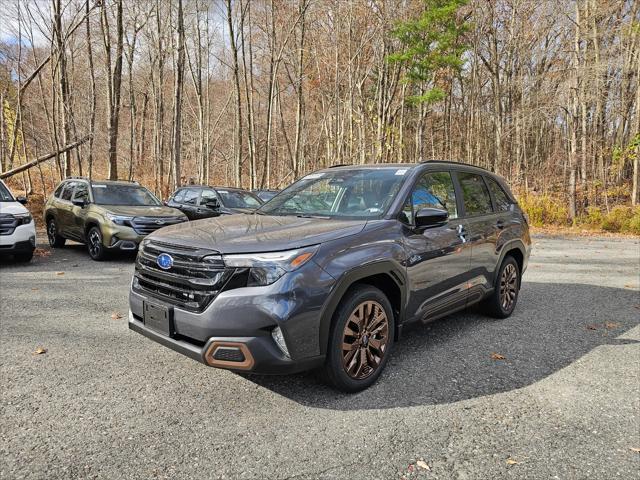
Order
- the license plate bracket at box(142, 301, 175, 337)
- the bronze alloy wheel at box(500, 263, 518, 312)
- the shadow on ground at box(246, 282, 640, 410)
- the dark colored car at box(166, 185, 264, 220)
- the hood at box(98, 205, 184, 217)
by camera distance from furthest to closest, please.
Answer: the dark colored car at box(166, 185, 264, 220) → the hood at box(98, 205, 184, 217) → the bronze alloy wheel at box(500, 263, 518, 312) → the shadow on ground at box(246, 282, 640, 410) → the license plate bracket at box(142, 301, 175, 337)

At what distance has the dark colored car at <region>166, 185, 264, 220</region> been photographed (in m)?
11.5

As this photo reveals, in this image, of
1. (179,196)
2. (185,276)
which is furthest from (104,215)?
(185,276)

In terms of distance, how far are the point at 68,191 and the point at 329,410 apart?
9651 millimetres

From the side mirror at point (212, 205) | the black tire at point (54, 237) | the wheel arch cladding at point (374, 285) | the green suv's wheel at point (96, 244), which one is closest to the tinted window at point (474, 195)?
the wheel arch cladding at point (374, 285)

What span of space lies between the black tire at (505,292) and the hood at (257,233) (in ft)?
8.30

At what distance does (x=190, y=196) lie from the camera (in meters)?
12.5

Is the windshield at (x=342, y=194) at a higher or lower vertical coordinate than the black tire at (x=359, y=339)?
higher

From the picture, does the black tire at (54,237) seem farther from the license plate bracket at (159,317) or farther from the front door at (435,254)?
the front door at (435,254)

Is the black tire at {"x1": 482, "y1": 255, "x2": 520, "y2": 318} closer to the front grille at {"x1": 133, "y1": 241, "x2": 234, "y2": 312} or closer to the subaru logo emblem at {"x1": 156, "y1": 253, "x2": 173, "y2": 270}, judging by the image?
the front grille at {"x1": 133, "y1": 241, "x2": 234, "y2": 312}

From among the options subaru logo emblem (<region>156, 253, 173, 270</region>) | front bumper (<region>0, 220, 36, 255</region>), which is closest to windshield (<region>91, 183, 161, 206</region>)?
front bumper (<region>0, 220, 36, 255</region>)

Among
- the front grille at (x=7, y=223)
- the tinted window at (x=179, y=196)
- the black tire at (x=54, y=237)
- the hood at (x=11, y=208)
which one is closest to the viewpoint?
the front grille at (x=7, y=223)

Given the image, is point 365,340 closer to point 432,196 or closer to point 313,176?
point 432,196

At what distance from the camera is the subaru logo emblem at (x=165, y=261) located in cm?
308

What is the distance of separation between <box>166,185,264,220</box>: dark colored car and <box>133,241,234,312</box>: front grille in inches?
313
